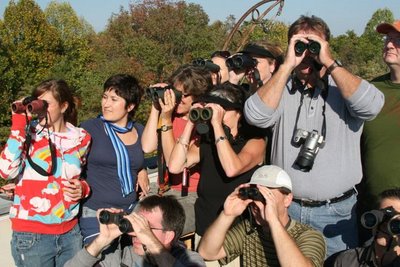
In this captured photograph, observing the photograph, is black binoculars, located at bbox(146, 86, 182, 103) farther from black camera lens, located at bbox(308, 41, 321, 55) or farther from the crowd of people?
black camera lens, located at bbox(308, 41, 321, 55)

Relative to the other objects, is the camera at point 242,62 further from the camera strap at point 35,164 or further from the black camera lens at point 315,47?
the camera strap at point 35,164

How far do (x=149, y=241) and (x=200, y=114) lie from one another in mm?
838

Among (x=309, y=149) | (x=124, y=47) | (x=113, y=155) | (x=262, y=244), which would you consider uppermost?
(x=124, y=47)

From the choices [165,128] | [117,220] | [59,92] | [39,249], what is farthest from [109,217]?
[59,92]

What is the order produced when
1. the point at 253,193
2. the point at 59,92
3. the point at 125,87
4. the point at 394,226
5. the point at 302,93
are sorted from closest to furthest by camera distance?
the point at 394,226 → the point at 253,193 → the point at 302,93 → the point at 59,92 → the point at 125,87

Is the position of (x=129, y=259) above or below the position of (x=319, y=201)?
below

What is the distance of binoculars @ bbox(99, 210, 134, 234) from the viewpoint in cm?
260

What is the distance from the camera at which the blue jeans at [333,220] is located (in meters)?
2.92

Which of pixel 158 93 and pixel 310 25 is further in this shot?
pixel 158 93

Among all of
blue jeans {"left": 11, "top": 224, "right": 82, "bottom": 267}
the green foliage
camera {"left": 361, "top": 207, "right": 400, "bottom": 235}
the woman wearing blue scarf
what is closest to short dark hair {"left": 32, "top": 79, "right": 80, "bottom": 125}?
→ the woman wearing blue scarf

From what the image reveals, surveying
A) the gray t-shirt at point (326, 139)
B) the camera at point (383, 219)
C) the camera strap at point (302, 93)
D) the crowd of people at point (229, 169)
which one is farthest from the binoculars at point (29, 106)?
the camera at point (383, 219)

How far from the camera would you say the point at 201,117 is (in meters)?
3.07

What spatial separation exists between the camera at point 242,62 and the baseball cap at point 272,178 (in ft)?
3.44

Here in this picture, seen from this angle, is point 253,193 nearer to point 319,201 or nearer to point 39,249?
point 319,201
